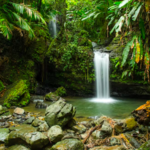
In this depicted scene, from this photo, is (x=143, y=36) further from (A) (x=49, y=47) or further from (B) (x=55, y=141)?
(A) (x=49, y=47)

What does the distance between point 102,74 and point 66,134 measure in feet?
20.2

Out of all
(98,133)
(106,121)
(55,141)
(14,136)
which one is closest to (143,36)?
(106,121)

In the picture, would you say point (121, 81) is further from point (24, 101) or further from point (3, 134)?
point (3, 134)

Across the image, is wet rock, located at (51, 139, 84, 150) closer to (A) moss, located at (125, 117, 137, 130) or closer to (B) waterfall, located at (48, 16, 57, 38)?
(A) moss, located at (125, 117, 137, 130)

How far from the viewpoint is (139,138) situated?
109 inches

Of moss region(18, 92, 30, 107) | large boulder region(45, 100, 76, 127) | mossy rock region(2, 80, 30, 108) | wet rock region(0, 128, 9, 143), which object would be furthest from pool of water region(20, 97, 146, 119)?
wet rock region(0, 128, 9, 143)

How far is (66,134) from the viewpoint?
2898 mm

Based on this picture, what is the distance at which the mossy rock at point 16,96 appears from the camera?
539 centimetres

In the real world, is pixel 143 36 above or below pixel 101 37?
below

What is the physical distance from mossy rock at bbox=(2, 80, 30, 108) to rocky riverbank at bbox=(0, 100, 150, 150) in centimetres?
178

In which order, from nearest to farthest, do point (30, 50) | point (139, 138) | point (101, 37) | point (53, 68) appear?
point (139, 138) → point (30, 50) → point (53, 68) → point (101, 37)

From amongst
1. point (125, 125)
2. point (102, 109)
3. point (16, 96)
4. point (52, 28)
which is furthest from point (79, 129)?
point (52, 28)

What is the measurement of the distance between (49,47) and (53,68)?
1.56m

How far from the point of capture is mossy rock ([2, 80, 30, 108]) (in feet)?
17.7
